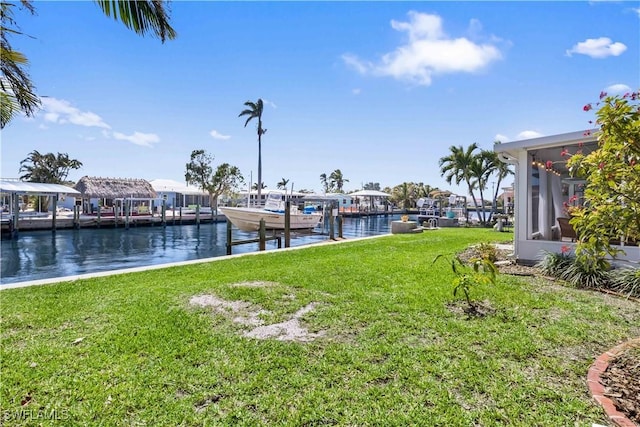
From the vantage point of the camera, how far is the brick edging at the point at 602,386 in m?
2.65

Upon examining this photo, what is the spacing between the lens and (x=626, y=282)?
639 cm

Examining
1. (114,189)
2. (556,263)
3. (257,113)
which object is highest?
(257,113)

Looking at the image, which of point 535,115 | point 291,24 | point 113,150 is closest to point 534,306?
point 535,115

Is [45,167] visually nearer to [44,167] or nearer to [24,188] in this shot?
[44,167]

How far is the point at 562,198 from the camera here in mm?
10578

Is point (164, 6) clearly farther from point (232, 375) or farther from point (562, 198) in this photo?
point (562, 198)

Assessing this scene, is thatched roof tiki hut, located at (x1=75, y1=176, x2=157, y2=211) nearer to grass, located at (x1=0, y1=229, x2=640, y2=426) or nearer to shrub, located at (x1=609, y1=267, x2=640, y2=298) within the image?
grass, located at (x1=0, y1=229, x2=640, y2=426)

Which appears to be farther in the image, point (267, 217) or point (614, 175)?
point (267, 217)

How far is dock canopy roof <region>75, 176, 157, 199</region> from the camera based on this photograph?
123 feet

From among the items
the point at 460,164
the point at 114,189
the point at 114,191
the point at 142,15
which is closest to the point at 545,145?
the point at 142,15

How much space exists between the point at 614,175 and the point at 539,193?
815 cm

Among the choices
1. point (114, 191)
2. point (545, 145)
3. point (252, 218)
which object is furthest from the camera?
point (114, 191)

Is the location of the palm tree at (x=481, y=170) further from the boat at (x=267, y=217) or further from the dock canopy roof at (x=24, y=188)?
the dock canopy roof at (x=24, y=188)

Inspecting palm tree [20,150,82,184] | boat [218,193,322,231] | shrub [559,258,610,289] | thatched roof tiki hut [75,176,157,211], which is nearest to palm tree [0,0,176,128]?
shrub [559,258,610,289]
